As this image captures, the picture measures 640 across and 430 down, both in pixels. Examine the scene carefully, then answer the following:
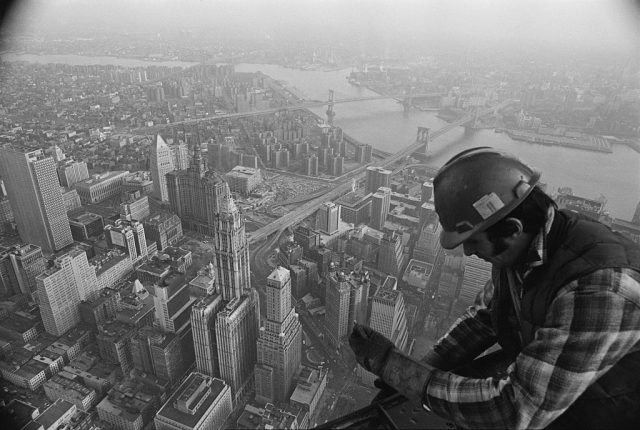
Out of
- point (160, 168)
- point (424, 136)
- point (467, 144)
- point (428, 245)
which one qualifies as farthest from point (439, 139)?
point (160, 168)

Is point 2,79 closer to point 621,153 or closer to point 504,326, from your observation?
point 504,326

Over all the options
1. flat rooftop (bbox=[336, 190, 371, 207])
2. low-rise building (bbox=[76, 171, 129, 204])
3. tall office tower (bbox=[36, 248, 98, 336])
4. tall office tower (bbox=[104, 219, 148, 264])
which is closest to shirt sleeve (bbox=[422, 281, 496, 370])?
tall office tower (bbox=[36, 248, 98, 336])

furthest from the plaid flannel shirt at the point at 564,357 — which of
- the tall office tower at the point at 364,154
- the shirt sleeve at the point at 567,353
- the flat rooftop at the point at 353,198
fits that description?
the tall office tower at the point at 364,154

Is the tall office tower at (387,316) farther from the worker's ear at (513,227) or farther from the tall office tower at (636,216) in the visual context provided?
the worker's ear at (513,227)

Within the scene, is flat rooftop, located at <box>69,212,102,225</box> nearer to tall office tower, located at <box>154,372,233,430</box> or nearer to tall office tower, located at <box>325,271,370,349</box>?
tall office tower, located at <box>154,372,233,430</box>

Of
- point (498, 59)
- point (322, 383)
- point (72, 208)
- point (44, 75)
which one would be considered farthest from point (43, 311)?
point (498, 59)

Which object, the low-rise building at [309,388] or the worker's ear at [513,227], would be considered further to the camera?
the low-rise building at [309,388]

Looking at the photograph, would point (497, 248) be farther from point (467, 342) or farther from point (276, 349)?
point (276, 349)
